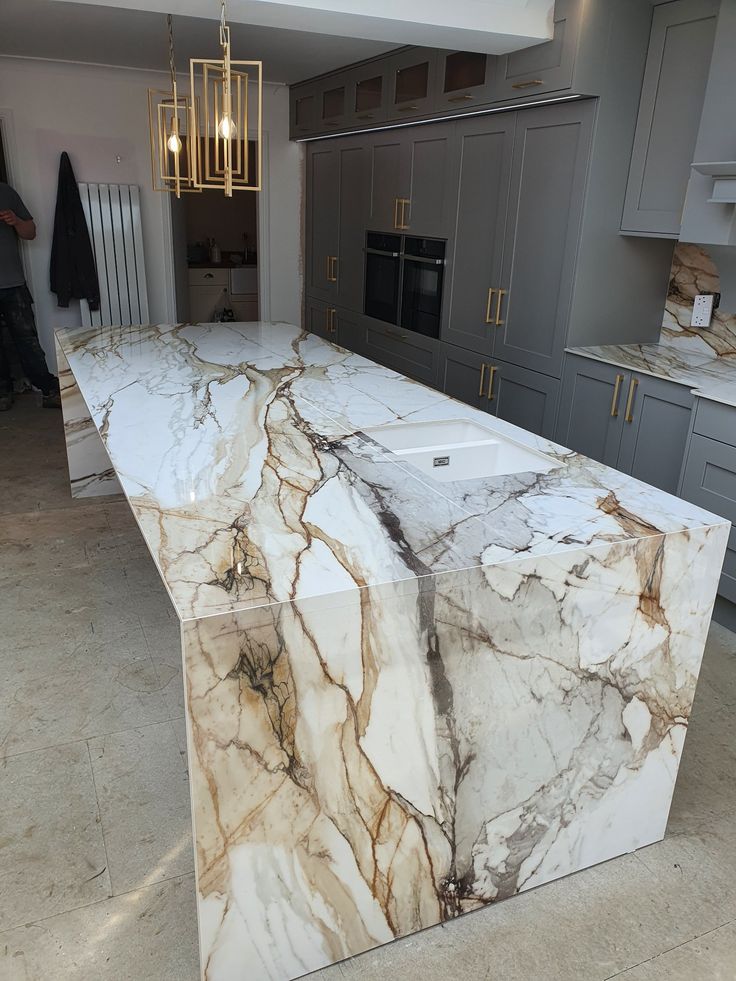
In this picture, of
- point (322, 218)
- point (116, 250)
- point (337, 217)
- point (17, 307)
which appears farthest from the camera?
point (322, 218)

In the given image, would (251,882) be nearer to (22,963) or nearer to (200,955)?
(200,955)

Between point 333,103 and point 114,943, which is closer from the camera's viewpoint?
point 114,943

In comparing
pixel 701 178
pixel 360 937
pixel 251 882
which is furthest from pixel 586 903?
pixel 701 178

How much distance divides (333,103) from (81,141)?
1.82 metres

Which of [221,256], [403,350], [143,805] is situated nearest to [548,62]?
[403,350]

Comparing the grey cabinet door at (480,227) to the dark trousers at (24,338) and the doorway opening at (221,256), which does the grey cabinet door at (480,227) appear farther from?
the doorway opening at (221,256)

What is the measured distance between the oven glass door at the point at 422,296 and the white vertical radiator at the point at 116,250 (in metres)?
2.26

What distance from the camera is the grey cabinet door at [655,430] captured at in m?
3.09

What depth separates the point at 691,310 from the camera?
3.62m

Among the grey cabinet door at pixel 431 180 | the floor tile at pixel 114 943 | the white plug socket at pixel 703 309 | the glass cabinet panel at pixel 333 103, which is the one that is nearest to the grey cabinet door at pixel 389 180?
the grey cabinet door at pixel 431 180

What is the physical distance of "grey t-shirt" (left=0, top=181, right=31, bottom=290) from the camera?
4969mm

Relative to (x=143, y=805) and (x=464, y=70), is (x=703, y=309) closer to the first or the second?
(x=464, y=70)

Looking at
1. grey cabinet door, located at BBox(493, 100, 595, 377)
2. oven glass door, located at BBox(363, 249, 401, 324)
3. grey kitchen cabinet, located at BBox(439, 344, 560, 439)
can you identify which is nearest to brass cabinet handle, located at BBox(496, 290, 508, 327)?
grey cabinet door, located at BBox(493, 100, 595, 377)

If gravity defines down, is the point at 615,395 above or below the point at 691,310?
below
